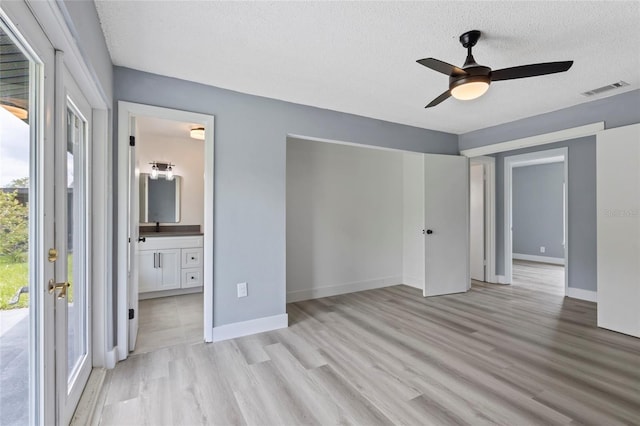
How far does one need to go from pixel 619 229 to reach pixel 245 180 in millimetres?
3763

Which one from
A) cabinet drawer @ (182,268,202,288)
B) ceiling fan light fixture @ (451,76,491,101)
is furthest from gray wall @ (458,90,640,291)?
cabinet drawer @ (182,268,202,288)

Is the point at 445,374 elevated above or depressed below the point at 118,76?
below

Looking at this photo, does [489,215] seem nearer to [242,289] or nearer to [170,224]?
[242,289]

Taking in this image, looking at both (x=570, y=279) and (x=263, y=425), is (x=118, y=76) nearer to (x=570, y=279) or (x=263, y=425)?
(x=263, y=425)

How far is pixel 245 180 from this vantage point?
2.87 m

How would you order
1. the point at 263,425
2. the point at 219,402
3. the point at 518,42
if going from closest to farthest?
the point at 263,425
the point at 219,402
the point at 518,42

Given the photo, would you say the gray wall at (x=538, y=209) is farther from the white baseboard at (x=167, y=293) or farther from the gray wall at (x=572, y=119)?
the white baseboard at (x=167, y=293)

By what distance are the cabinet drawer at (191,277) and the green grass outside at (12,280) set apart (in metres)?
3.17

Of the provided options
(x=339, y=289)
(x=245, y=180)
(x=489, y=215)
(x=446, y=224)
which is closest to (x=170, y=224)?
(x=245, y=180)

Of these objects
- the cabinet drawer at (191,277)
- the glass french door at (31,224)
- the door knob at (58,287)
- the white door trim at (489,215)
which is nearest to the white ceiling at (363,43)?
the glass french door at (31,224)

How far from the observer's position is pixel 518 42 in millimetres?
2045

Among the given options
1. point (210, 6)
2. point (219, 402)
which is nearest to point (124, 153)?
point (210, 6)

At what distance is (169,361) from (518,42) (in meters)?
3.51

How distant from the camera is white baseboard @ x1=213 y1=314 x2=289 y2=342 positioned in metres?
2.73
